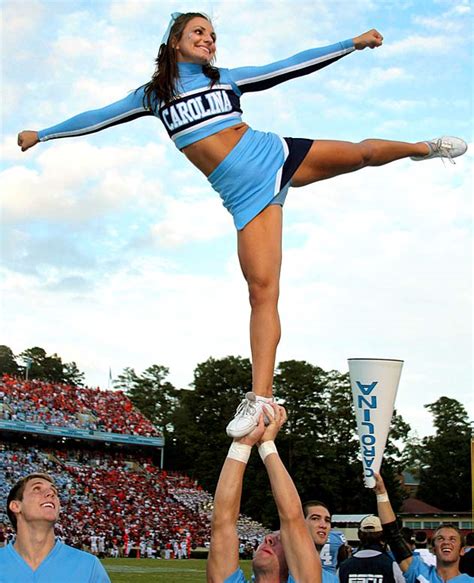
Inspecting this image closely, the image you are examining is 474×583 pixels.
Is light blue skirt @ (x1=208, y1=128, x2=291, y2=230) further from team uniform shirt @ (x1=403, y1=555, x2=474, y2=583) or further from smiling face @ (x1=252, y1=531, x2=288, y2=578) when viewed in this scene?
team uniform shirt @ (x1=403, y1=555, x2=474, y2=583)

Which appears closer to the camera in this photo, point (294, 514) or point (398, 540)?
point (294, 514)

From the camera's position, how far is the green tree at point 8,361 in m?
65.1

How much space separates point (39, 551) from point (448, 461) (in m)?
53.6

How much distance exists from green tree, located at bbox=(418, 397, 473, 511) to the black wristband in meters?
50.6

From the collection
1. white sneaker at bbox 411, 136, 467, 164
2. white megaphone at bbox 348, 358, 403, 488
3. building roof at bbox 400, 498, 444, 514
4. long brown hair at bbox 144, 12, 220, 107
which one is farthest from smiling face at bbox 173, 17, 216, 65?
building roof at bbox 400, 498, 444, 514

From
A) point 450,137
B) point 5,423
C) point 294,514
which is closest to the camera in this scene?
point 294,514

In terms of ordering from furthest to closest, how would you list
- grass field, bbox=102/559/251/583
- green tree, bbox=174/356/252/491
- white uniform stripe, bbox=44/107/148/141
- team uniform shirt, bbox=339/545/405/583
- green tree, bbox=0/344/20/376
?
green tree, bbox=0/344/20/376, green tree, bbox=174/356/252/491, grass field, bbox=102/559/251/583, team uniform shirt, bbox=339/545/405/583, white uniform stripe, bbox=44/107/148/141

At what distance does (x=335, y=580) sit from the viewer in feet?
13.6

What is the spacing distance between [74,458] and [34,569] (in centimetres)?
3676

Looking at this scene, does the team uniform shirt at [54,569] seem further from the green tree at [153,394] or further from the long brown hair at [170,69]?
the green tree at [153,394]

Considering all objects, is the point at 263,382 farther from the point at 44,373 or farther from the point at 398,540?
the point at 44,373

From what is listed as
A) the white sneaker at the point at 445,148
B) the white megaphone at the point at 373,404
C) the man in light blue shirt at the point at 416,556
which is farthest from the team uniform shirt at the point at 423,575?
the white sneaker at the point at 445,148

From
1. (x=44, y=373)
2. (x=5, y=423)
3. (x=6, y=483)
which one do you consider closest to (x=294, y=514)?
(x=6, y=483)

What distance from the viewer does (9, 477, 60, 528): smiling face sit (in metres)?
3.68
